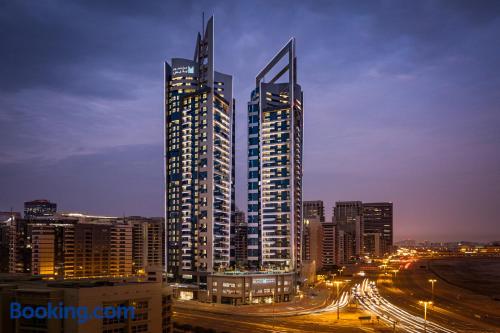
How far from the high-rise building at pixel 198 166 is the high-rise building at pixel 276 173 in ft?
40.7

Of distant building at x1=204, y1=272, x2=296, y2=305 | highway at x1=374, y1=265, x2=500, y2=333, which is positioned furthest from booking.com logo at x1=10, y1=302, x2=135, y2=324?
distant building at x1=204, y1=272, x2=296, y2=305

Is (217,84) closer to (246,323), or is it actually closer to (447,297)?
(246,323)

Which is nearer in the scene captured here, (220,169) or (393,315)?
(393,315)

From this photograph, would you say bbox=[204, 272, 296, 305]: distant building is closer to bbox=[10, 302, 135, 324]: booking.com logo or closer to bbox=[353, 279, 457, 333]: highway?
bbox=[353, 279, 457, 333]: highway

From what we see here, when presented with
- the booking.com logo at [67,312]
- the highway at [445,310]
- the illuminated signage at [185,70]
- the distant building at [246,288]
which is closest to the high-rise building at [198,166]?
the illuminated signage at [185,70]

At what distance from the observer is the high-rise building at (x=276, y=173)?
17888 cm

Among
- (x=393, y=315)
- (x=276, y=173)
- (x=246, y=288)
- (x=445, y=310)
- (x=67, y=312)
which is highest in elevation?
(x=276, y=173)

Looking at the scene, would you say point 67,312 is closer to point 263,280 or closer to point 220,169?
point 263,280

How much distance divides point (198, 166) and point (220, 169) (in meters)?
8.41

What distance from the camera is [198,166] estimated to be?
545 ft

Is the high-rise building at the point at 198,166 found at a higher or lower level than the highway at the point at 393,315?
higher

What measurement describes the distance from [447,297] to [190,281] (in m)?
91.7

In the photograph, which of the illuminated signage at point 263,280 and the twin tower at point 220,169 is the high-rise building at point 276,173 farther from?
the illuminated signage at point 263,280

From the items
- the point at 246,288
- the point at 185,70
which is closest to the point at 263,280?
the point at 246,288
